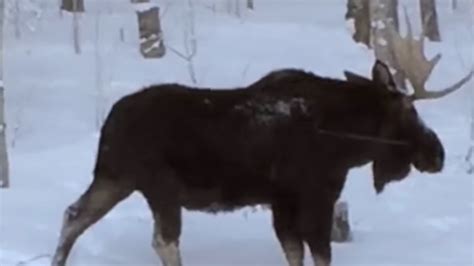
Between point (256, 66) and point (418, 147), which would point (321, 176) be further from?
point (256, 66)

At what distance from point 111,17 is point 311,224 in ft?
44.0

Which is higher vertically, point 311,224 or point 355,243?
point 311,224

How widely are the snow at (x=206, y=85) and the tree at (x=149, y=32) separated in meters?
0.15

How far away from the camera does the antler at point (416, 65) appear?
26.9 ft

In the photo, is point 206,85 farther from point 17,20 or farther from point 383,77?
point 383,77

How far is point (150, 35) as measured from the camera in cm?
1692

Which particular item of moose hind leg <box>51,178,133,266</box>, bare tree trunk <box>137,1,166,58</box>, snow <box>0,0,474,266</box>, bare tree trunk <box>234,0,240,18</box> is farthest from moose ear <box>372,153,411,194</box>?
bare tree trunk <box>234,0,240,18</box>

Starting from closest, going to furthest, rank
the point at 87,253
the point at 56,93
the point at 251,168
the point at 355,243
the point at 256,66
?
the point at 251,168, the point at 87,253, the point at 355,243, the point at 56,93, the point at 256,66

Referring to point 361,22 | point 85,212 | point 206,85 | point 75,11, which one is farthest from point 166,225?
point 75,11

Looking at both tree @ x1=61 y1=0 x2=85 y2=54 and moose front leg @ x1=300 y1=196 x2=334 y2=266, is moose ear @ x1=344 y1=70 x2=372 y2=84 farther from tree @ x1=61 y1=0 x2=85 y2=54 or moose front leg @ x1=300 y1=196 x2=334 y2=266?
tree @ x1=61 y1=0 x2=85 y2=54

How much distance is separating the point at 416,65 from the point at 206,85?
23.7ft

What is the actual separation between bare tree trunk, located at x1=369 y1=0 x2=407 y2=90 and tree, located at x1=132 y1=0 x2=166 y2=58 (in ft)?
13.5

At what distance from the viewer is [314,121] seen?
775 centimetres

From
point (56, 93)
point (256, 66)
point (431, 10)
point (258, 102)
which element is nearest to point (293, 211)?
point (258, 102)
